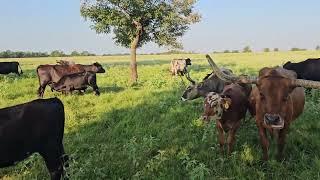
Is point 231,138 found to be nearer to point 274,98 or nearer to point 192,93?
point 274,98

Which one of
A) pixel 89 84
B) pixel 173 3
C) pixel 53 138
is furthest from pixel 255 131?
pixel 173 3

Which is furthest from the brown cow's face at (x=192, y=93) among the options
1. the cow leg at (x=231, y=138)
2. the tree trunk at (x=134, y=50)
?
the tree trunk at (x=134, y=50)

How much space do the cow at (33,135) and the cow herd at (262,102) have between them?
2.68 m

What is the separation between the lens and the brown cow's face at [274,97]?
635cm

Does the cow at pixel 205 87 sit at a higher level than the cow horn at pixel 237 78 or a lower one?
lower

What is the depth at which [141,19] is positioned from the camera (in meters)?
24.6

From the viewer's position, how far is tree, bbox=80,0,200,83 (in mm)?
23906

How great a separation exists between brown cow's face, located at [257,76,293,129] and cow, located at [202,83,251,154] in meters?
1.02

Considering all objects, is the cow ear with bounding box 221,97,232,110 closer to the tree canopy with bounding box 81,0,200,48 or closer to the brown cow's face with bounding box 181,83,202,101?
the brown cow's face with bounding box 181,83,202,101

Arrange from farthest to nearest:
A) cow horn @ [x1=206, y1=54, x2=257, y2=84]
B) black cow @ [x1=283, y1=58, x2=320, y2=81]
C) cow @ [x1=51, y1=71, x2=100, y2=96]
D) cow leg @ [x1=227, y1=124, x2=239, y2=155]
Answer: cow @ [x1=51, y1=71, x2=100, y2=96] < black cow @ [x1=283, y1=58, x2=320, y2=81] < cow leg @ [x1=227, y1=124, x2=239, y2=155] < cow horn @ [x1=206, y1=54, x2=257, y2=84]

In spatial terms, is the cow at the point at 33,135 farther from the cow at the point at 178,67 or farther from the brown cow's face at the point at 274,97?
the cow at the point at 178,67

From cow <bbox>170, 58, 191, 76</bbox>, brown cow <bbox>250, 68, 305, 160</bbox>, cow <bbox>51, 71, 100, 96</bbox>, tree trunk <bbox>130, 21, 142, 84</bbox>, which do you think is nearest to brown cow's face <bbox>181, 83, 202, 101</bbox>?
brown cow <bbox>250, 68, 305, 160</bbox>

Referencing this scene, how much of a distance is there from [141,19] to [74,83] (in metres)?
9.04

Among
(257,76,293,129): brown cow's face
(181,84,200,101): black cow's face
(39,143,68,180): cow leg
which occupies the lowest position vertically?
(39,143,68,180): cow leg
